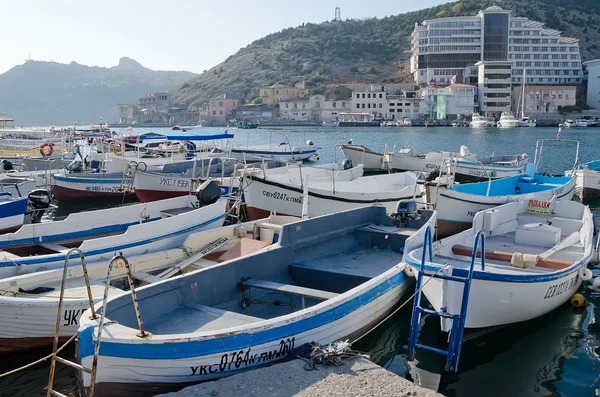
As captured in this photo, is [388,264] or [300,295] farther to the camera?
[388,264]

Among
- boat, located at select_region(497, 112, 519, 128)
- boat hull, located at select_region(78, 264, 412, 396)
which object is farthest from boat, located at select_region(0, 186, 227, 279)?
boat, located at select_region(497, 112, 519, 128)

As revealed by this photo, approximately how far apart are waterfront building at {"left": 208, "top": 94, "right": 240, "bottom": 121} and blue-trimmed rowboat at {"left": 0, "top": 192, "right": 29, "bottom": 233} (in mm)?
139813

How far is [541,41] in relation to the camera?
134500 mm

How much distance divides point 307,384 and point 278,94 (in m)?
148

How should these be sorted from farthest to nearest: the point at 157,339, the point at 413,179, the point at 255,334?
the point at 413,179 → the point at 255,334 → the point at 157,339

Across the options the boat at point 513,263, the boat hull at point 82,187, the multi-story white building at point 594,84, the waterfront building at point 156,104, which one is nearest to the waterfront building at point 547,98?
the multi-story white building at point 594,84

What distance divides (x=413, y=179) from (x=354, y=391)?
608 inches

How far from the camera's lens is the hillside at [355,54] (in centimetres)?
16312

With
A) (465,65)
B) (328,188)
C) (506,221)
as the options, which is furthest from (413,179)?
(465,65)

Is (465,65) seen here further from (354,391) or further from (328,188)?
(354,391)

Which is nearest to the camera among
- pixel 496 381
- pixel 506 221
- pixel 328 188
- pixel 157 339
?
pixel 157 339

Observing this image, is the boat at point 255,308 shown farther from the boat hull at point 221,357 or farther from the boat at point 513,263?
the boat at point 513,263

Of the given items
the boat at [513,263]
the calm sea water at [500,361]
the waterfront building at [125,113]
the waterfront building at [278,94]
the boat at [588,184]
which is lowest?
the calm sea water at [500,361]

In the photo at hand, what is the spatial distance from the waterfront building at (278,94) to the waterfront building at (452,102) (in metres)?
40.5
